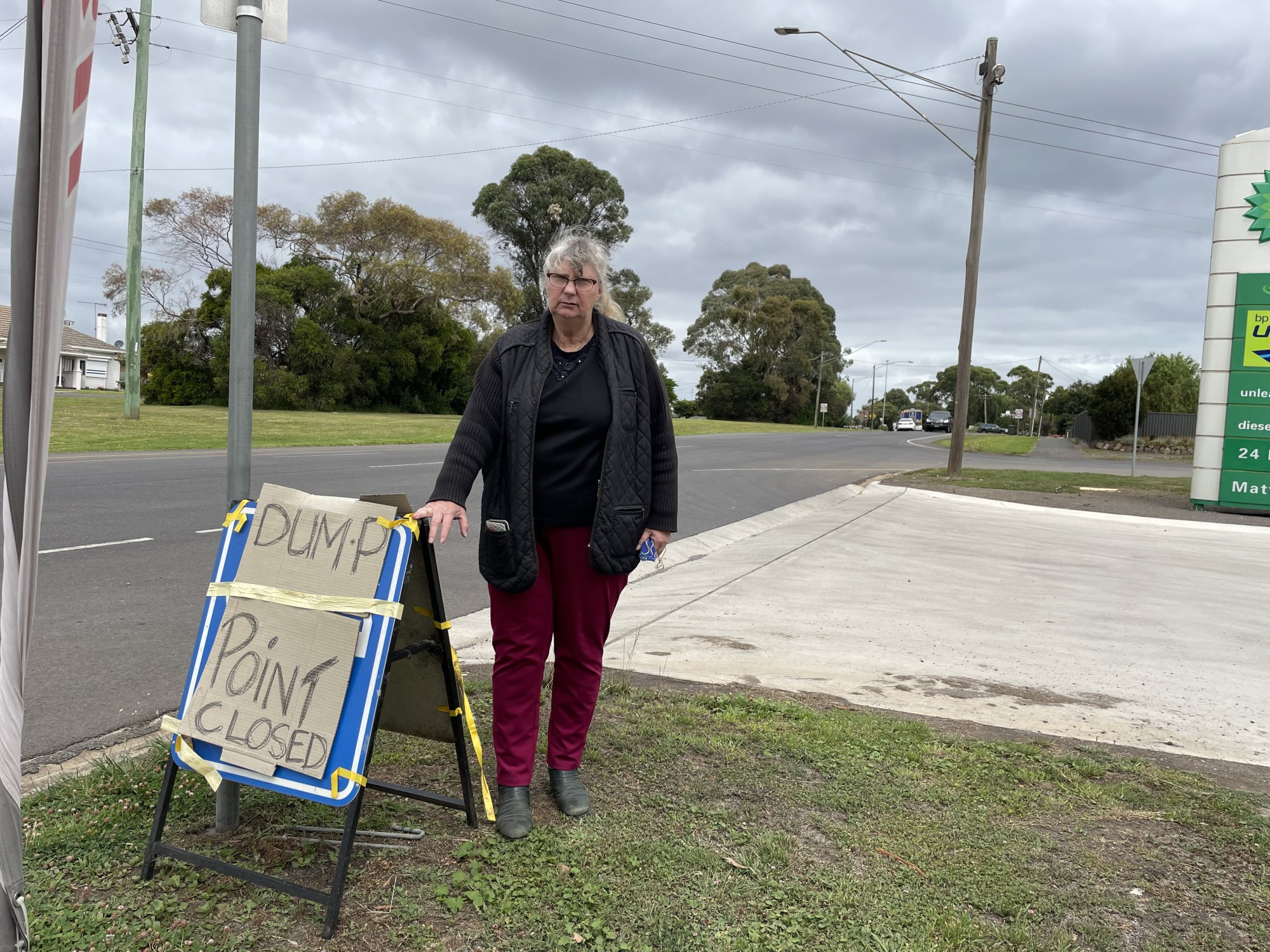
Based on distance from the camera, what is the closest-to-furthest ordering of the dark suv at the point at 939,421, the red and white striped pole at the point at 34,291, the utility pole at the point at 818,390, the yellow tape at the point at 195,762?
the red and white striped pole at the point at 34,291 → the yellow tape at the point at 195,762 → the utility pole at the point at 818,390 → the dark suv at the point at 939,421

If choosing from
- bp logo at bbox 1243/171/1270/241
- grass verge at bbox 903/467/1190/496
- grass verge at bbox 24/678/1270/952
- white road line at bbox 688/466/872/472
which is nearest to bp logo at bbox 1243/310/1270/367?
bp logo at bbox 1243/171/1270/241

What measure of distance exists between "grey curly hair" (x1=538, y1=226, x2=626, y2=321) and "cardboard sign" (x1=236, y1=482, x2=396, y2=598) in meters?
0.97

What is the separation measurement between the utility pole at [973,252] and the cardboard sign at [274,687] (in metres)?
17.8

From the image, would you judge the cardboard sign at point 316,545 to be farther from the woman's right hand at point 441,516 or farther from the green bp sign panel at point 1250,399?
the green bp sign panel at point 1250,399

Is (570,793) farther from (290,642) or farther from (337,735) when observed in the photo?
(290,642)

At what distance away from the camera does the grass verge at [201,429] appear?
18.8 m

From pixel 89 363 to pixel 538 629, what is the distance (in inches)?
2974

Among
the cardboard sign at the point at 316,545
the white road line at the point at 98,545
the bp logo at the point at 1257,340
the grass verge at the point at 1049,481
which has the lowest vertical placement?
the white road line at the point at 98,545

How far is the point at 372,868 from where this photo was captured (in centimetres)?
289

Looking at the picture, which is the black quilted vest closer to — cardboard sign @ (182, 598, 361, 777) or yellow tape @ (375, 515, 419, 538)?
yellow tape @ (375, 515, 419, 538)

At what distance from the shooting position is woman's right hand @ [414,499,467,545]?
9.75 ft

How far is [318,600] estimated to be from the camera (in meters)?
2.75

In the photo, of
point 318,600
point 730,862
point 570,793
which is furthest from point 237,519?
point 730,862

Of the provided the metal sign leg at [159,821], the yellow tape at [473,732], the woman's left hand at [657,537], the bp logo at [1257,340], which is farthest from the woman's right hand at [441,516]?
the bp logo at [1257,340]
